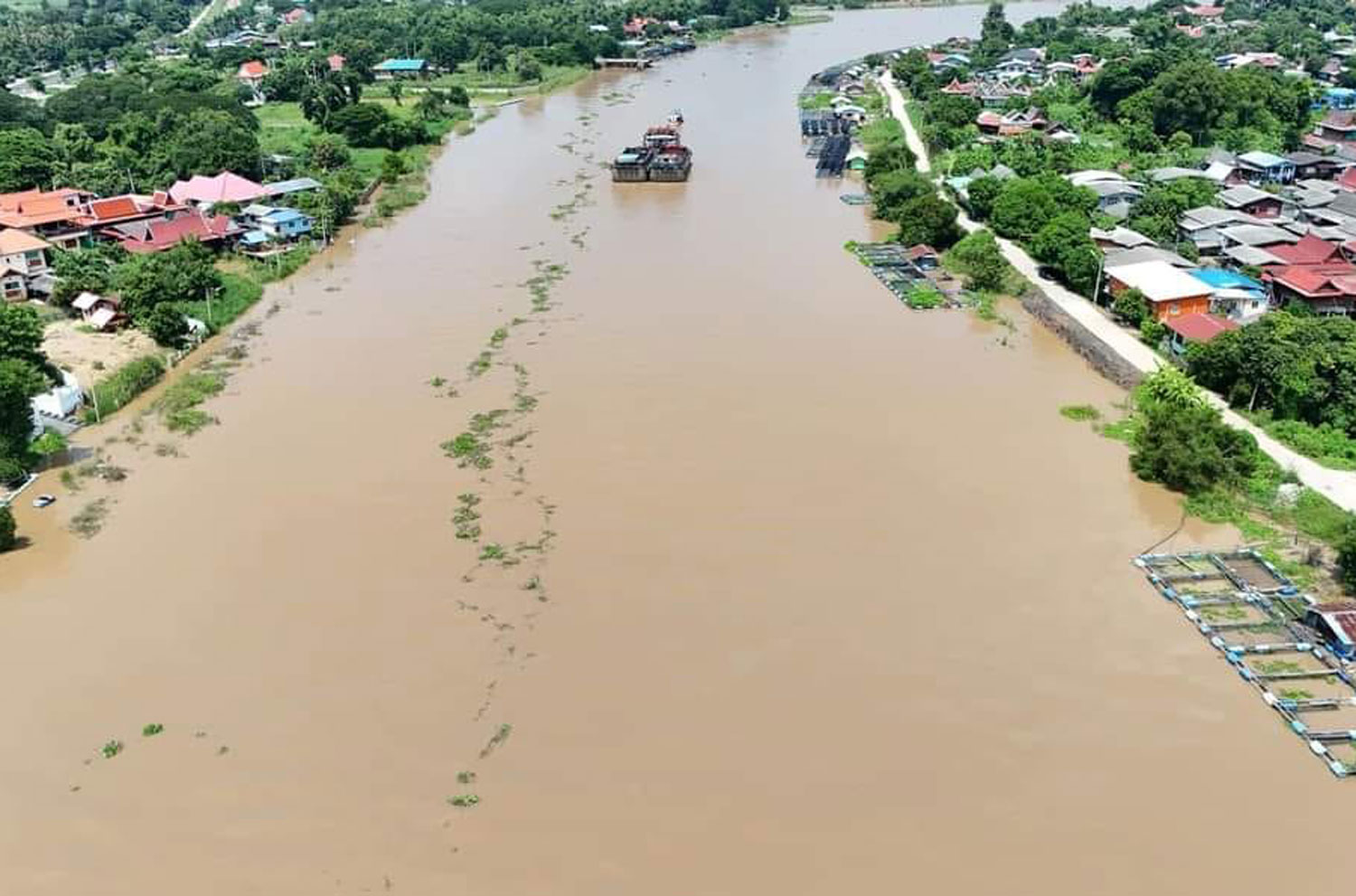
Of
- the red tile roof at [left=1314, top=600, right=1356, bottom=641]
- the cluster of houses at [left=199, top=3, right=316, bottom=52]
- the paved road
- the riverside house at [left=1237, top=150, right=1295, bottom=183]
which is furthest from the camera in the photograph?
the cluster of houses at [left=199, top=3, right=316, bottom=52]

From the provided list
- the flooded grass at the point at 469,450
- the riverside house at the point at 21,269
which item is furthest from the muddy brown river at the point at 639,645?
the riverside house at the point at 21,269

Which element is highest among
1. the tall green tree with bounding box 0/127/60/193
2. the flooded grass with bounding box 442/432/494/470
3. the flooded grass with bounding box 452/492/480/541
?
the tall green tree with bounding box 0/127/60/193

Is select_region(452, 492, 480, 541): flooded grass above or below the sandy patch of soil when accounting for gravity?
below

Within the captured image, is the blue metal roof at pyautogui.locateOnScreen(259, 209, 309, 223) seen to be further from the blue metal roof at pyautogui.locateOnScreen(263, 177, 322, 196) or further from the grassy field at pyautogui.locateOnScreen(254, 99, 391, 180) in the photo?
the grassy field at pyautogui.locateOnScreen(254, 99, 391, 180)

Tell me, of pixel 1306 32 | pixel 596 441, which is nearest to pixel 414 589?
pixel 596 441

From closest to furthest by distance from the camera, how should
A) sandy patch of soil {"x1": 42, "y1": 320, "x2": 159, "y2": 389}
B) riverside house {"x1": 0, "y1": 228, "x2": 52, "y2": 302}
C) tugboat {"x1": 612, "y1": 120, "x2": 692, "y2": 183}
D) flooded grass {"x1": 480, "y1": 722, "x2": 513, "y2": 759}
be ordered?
1. flooded grass {"x1": 480, "y1": 722, "x2": 513, "y2": 759}
2. sandy patch of soil {"x1": 42, "y1": 320, "x2": 159, "y2": 389}
3. riverside house {"x1": 0, "y1": 228, "x2": 52, "y2": 302}
4. tugboat {"x1": 612, "y1": 120, "x2": 692, "y2": 183}

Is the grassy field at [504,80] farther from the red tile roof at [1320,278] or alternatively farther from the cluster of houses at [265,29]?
the red tile roof at [1320,278]

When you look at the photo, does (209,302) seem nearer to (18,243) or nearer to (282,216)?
(18,243)

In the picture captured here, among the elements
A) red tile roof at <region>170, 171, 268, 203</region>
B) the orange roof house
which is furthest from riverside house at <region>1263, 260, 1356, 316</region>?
the orange roof house
